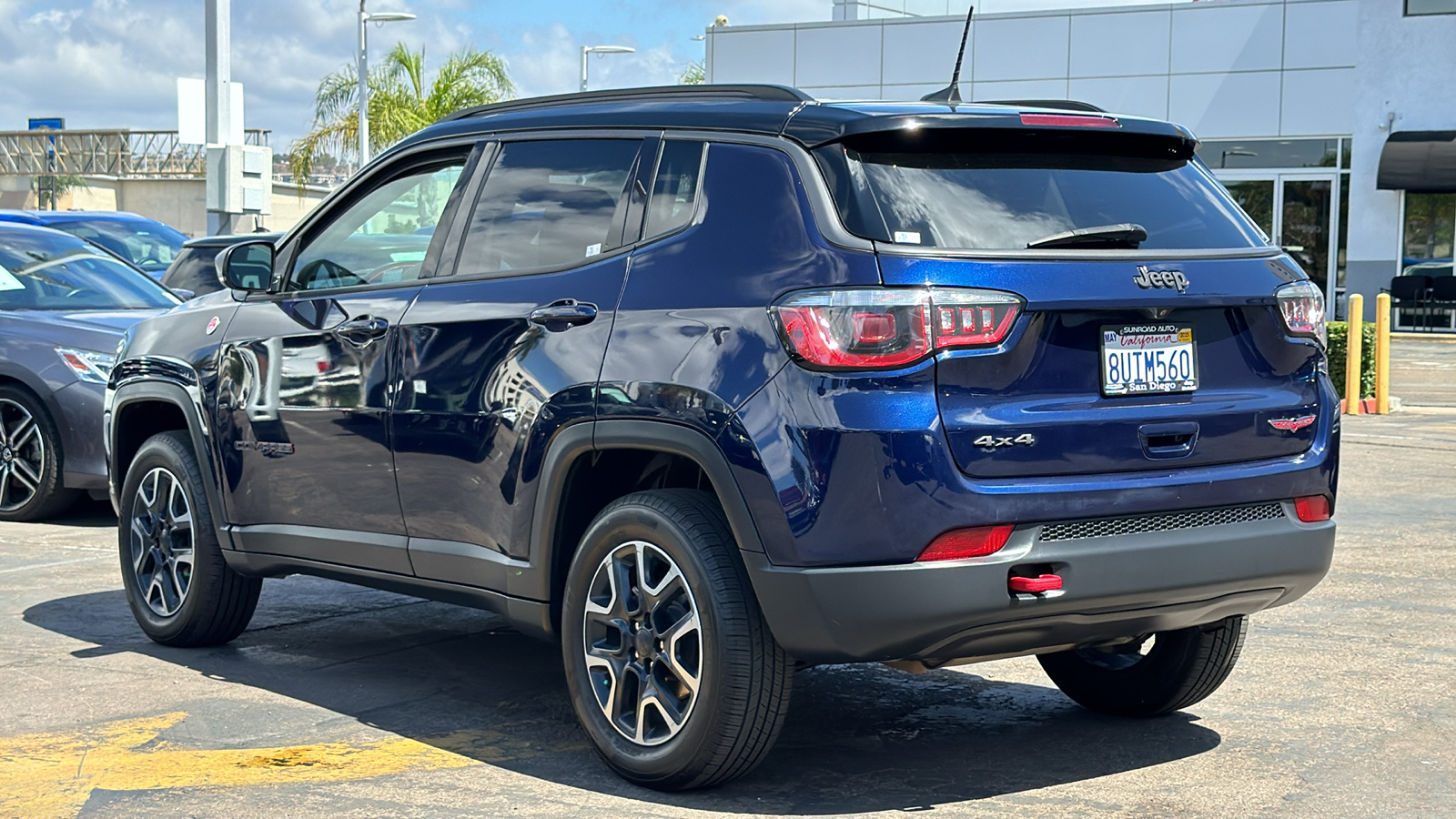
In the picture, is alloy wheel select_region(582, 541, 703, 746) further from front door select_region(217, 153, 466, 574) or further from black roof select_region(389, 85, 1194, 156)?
black roof select_region(389, 85, 1194, 156)

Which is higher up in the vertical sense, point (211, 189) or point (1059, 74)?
point (1059, 74)

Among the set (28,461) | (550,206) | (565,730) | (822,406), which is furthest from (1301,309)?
(28,461)

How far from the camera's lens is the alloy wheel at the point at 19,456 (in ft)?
31.7

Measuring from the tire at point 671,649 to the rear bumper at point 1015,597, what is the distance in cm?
13

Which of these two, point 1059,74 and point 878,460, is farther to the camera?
point 1059,74

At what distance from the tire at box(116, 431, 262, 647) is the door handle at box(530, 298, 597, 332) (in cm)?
202

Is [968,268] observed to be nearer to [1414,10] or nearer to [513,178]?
[513,178]

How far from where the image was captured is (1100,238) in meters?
4.47

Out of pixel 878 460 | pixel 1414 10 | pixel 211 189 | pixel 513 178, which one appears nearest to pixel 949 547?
pixel 878 460

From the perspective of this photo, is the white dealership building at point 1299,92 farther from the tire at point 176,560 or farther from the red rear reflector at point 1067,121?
the red rear reflector at point 1067,121

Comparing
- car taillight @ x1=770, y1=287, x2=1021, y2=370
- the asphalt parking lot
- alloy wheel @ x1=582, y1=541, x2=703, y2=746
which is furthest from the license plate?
alloy wheel @ x1=582, y1=541, x2=703, y2=746

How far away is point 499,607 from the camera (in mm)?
5121

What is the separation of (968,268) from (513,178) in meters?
1.71

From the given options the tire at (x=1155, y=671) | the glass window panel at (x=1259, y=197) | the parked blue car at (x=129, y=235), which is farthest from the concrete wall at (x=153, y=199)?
the tire at (x=1155, y=671)
